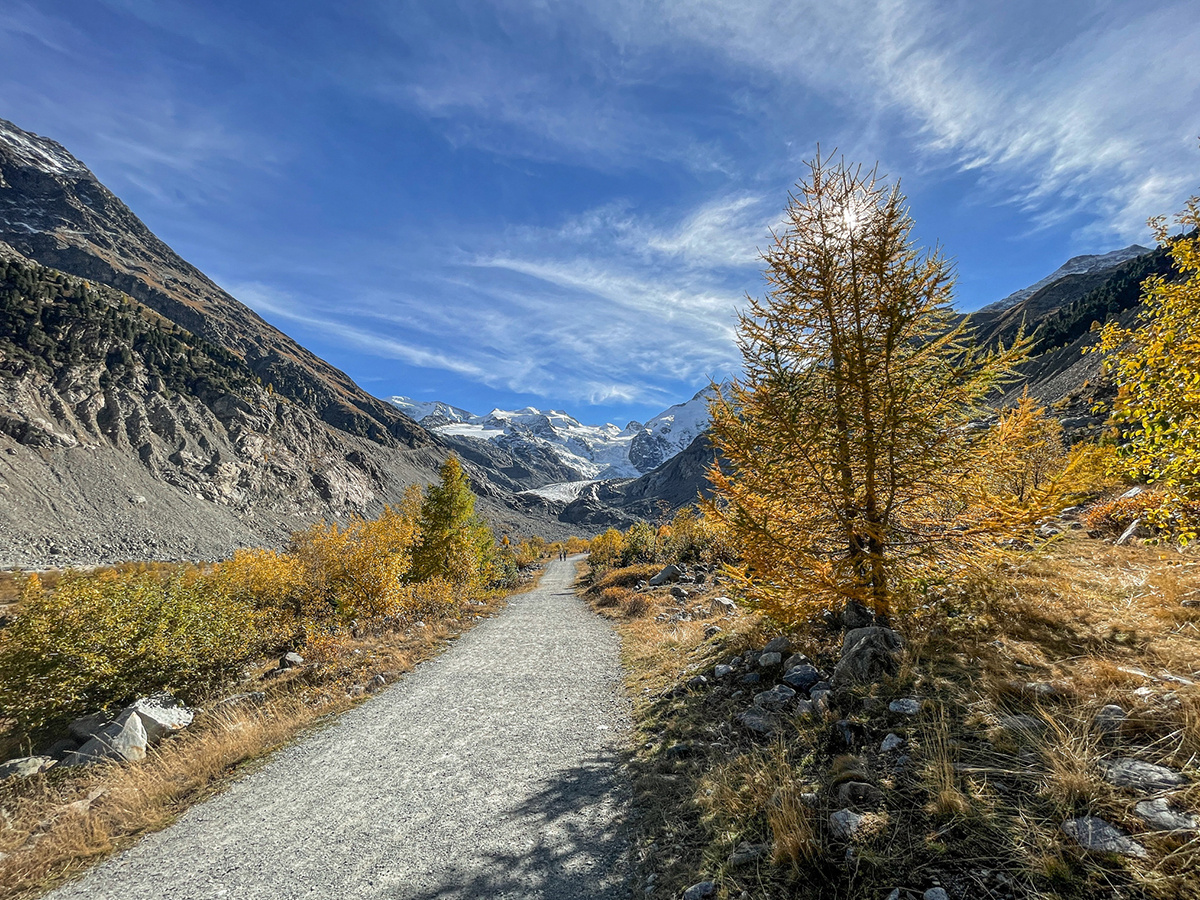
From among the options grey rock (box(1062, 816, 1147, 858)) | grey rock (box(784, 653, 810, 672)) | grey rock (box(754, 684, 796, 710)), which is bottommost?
grey rock (box(754, 684, 796, 710))

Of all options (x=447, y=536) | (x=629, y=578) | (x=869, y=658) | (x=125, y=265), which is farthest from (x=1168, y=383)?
(x=125, y=265)

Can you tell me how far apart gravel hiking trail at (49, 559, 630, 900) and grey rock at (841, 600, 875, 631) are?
446 cm

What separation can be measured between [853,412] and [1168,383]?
456 centimetres

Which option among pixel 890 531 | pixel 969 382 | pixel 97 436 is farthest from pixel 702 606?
pixel 97 436

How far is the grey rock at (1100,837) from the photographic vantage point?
110 inches

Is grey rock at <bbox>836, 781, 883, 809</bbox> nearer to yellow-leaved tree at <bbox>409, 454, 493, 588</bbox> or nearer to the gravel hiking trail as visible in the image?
the gravel hiking trail

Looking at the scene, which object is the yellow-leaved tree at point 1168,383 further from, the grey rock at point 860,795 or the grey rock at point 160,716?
the grey rock at point 160,716

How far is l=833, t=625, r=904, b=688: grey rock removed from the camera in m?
6.11

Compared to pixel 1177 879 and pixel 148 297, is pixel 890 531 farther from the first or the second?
pixel 148 297

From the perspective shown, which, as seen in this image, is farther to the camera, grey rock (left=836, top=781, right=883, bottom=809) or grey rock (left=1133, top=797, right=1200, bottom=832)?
grey rock (left=836, top=781, right=883, bottom=809)

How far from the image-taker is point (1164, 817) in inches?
112

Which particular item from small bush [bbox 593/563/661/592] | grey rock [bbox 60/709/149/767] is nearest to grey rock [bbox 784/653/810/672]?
grey rock [bbox 60/709/149/767]

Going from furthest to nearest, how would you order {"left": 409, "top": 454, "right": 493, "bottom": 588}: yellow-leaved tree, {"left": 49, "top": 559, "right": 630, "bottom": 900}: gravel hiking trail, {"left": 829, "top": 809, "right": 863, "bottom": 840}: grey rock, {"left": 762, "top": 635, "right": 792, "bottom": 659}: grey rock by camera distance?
{"left": 409, "top": 454, "right": 493, "bottom": 588}: yellow-leaved tree
{"left": 762, "top": 635, "right": 792, "bottom": 659}: grey rock
{"left": 49, "top": 559, "right": 630, "bottom": 900}: gravel hiking trail
{"left": 829, "top": 809, "right": 863, "bottom": 840}: grey rock

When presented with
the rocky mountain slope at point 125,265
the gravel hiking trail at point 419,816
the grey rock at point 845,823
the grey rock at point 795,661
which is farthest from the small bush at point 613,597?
the rocky mountain slope at point 125,265
